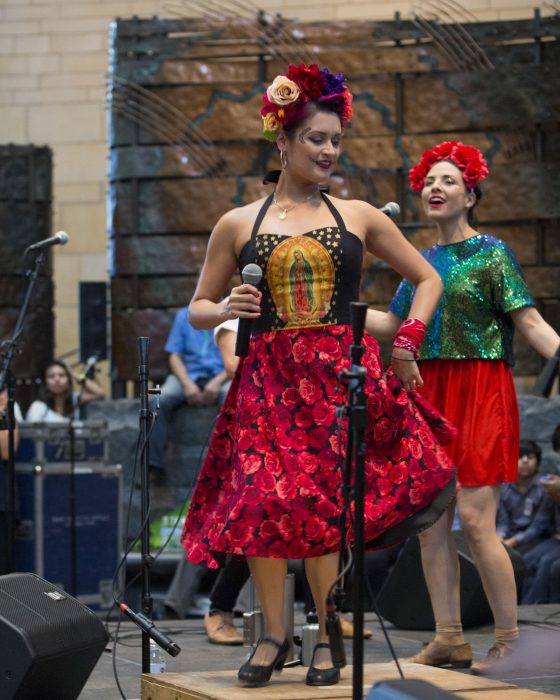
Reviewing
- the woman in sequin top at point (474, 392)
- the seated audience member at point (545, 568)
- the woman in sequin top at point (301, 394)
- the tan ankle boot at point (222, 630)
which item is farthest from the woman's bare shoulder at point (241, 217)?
the seated audience member at point (545, 568)

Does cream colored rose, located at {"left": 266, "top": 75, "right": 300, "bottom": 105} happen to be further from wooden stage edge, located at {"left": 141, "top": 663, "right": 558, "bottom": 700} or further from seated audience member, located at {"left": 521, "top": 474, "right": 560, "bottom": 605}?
seated audience member, located at {"left": 521, "top": 474, "right": 560, "bottom": 605}

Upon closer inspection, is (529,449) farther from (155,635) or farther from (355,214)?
(355,214)

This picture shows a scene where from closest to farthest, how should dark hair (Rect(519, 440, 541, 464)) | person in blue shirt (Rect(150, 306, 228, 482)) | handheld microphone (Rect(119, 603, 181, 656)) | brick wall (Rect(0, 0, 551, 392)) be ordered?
1. handheld microphone (Rect(119, 603, 181, 656))
2. dark hair (Rect(519, 440, 541, 464))
3. person in blue shirt (Rect(150, 306, 228, 482))
4. brick wall (Rect(0, 0, 551, 392))

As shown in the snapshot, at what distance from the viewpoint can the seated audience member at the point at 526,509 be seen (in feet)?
23.6

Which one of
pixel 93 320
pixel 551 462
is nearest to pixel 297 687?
pixel 551 462

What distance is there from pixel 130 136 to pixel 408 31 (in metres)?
2.12

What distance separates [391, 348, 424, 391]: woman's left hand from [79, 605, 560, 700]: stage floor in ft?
2.73

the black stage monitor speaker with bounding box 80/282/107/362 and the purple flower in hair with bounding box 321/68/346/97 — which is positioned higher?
the purple flower in hair with bounding box 321/68/346/97

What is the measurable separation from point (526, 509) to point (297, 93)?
4362 mm

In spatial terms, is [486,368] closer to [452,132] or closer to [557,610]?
[557,610]

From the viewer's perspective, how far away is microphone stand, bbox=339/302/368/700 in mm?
2980

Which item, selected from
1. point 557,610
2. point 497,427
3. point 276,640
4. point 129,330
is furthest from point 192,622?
point 129,330

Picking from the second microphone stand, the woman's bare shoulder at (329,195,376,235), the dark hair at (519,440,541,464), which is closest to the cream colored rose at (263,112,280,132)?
the woman's bare shoulder at (329,195,376,235)

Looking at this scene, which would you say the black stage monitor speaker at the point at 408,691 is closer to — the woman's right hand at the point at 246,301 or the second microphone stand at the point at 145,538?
the woman's right hand at the point at 246,301
